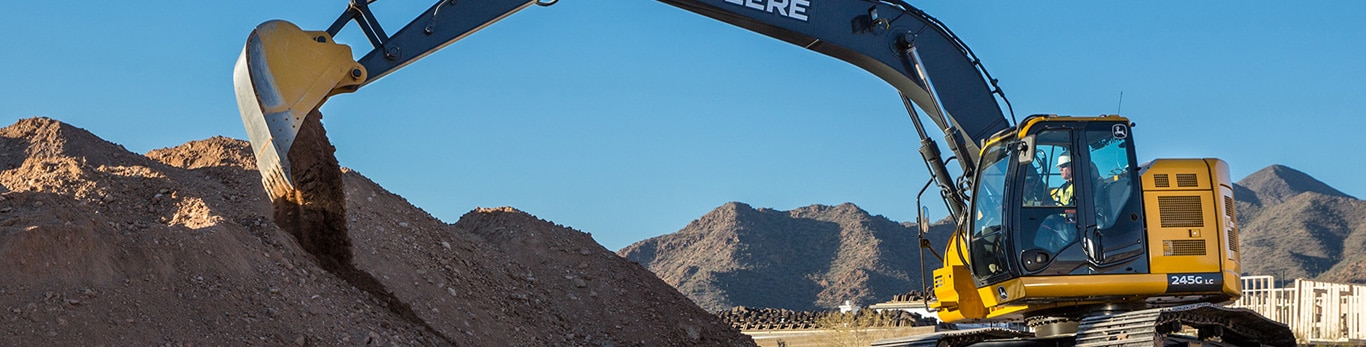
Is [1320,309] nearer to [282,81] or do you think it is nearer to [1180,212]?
[1180,212]

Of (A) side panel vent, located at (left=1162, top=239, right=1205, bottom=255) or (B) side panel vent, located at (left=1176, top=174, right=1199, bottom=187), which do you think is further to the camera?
(B) side panel vent, located at (left=1176, top=174, right=1199, bottom=187)

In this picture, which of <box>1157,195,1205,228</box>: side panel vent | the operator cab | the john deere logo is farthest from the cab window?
the john deere logo

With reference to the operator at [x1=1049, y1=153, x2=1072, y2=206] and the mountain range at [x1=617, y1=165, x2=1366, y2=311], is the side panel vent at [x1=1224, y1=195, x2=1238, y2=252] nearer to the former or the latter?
the operator at [x1=1049, y1=153, x2=1072, y2=206]

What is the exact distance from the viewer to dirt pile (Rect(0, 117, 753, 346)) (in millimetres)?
10312

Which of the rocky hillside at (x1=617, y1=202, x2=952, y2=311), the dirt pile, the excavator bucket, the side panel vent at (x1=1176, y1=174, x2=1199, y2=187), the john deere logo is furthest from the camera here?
the rocky hillside at (x1=617, y1=202, x2=952, y2=311)

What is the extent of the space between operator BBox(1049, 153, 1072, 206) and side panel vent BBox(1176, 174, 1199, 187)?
886 millimetres

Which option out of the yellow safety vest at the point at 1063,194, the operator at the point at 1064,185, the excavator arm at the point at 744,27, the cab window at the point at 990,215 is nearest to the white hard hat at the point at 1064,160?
the operator at the point at 1064,185

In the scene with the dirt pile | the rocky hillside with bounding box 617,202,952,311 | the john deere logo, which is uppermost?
the rocky hillside with bounding box 617,202,952,311

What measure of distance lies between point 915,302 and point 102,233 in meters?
17.4

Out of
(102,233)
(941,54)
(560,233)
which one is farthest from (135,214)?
(941,54)

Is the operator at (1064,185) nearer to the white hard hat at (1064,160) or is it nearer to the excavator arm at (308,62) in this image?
the white hard hat at (1064,160)

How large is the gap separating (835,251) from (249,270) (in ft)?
149

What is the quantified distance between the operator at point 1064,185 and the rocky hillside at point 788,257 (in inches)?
1412

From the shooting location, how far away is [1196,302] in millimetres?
9414
